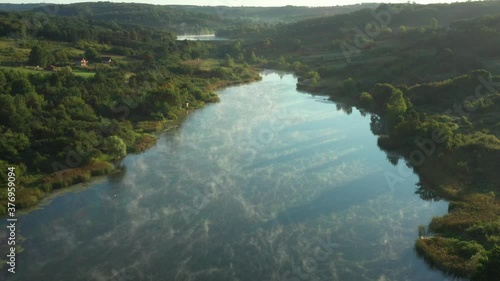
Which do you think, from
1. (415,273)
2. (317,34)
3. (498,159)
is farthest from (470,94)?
Answer: (317,34)

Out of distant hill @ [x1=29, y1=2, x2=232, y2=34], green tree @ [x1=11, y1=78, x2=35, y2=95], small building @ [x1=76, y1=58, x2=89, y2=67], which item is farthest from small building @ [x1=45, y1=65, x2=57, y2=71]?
distant hill @ [x1=29, y1=2, x2=232, y2=34]

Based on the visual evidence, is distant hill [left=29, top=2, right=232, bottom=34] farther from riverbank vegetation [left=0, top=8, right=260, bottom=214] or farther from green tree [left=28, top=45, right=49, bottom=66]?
green tree [left=28, top=45, right=49, bottom=66]

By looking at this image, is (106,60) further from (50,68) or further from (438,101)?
(438,101)

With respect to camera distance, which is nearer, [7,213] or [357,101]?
[7,213]

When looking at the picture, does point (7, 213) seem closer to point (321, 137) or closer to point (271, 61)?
point (321, 137)

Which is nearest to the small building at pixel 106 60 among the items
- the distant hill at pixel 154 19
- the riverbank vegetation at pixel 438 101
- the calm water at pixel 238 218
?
the riverbank vegetation at pixel 438 101

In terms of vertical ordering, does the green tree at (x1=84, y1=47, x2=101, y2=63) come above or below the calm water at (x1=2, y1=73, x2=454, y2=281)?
above

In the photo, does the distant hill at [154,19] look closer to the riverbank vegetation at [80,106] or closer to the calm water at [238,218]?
the riverbank vegetation at [80,106]
